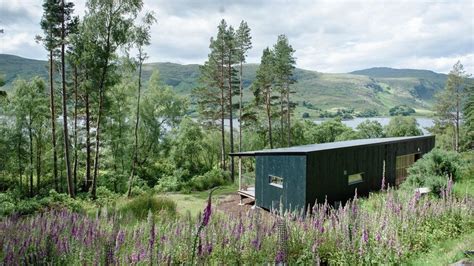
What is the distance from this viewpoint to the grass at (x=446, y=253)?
15.3ft

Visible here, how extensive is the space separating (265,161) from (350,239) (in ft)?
36.5

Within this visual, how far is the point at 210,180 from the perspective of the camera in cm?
2653

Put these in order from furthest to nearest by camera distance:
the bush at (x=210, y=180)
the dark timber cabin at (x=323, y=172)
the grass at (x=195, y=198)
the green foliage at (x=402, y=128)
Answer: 1. the green foliage at (x=402, y=128)
2. the bush at (x=210, y=180)
3. the grass at (x=195, y=198)
4. the dark timber cabin at (x=323, y=172)

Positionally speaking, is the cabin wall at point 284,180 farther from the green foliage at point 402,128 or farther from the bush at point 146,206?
the green foliage at point 402,128

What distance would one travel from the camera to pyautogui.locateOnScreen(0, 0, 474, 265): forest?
5121 millimetres

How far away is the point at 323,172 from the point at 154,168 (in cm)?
2295

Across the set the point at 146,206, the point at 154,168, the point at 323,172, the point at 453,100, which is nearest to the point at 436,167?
the point at 323,172

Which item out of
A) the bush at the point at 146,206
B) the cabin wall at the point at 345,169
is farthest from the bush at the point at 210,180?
the cabin wall at the point at 345,169

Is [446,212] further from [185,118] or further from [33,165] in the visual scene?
[33,165]

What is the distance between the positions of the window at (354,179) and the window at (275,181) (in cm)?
317

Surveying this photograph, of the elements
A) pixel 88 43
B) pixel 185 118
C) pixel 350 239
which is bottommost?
pixel 350 239

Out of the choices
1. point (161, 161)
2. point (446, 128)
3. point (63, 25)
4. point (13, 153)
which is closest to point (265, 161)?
point (63, 25)

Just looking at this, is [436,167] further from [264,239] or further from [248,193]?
[248,193]

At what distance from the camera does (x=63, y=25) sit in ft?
57.7
